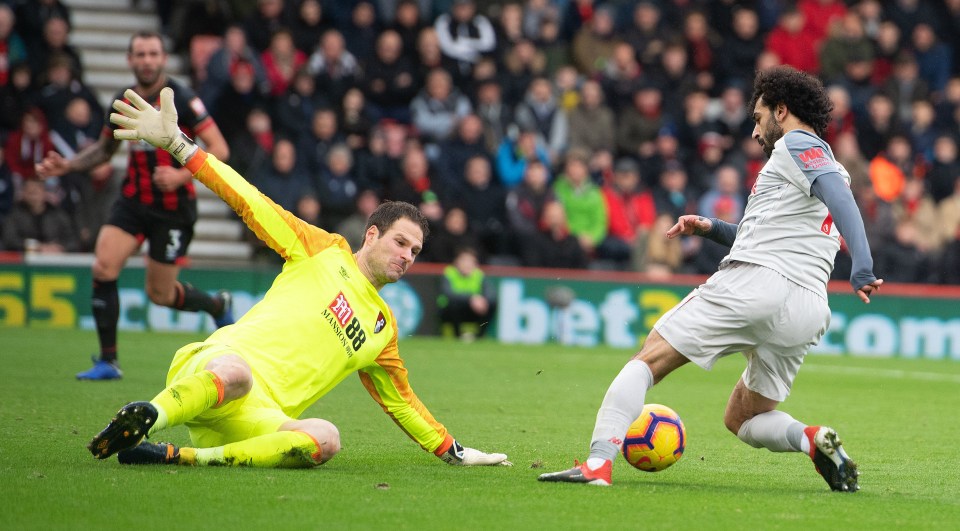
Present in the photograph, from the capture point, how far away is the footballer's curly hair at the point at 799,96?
6.23 meters

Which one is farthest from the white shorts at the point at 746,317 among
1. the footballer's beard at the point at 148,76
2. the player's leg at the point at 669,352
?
the footballer's beard at the point at 148,76

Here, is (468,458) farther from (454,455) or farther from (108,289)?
(108,289)

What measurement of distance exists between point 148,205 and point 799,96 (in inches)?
230

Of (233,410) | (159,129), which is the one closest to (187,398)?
(233,410)

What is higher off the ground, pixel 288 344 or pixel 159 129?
pixel 159 129

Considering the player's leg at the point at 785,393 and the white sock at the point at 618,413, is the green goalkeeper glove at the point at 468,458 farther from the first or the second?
the player's leg at the point at 785,393

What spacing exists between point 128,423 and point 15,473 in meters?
0.75

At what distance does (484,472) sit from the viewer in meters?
6.55

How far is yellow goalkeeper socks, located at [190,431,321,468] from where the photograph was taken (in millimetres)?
6086

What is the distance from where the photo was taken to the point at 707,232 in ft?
22.1

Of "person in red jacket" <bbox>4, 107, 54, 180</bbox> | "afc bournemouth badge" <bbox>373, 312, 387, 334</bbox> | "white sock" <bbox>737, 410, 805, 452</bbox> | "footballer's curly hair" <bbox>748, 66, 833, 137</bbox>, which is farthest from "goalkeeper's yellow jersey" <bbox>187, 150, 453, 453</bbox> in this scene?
"person in red jacket" <bbox>4, 107, 54, 180</bbox>

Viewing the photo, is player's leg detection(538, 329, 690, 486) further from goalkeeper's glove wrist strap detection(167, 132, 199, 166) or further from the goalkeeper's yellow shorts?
goalkeeper's glove wrist strap detection(167, 132, 199, 166)

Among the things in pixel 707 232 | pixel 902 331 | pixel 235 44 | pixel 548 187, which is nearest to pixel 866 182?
pixel 902 331

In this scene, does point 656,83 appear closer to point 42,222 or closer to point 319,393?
point 42,222
